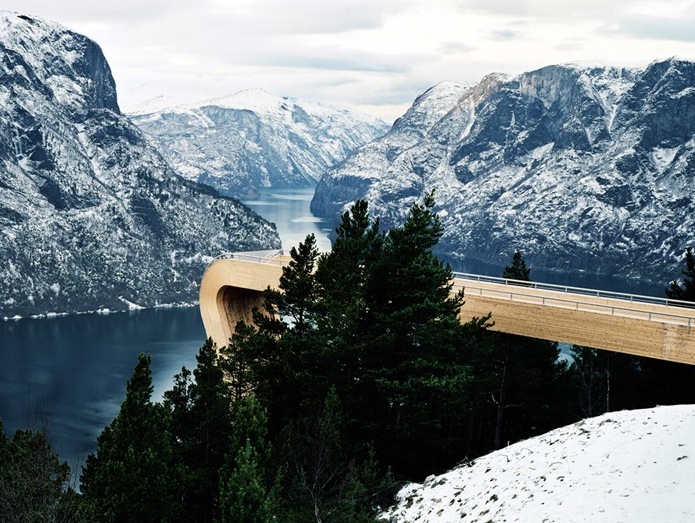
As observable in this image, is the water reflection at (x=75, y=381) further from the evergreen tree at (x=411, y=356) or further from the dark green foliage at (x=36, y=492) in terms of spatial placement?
the evergreen tree at (x=411, y=356)

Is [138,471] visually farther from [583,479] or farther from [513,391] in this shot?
[513,391]

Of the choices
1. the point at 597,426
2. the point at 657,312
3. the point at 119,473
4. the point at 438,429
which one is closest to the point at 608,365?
the point at 657,312

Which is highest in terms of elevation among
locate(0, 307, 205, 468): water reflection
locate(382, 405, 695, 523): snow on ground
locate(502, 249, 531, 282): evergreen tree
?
locate(502, 249, 531, 282): evergreen tree

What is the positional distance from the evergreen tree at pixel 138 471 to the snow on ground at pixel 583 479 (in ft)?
30.2

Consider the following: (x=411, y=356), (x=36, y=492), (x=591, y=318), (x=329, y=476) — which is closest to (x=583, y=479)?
(x=329, y=476)

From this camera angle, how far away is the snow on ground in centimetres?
2273

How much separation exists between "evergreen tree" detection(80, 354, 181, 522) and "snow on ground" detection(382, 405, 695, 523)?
30.2 feet

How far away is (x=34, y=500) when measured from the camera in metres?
32.9

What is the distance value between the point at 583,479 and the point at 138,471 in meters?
16.9

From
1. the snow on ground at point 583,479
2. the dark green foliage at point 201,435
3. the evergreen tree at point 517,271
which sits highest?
the evergreen tree at point 517,271

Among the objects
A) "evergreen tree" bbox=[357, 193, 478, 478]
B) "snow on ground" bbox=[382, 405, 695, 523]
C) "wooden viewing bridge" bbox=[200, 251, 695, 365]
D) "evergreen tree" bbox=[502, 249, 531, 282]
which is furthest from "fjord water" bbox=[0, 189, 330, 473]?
"snow on ground" bbox=[382, 405, 695, 523]

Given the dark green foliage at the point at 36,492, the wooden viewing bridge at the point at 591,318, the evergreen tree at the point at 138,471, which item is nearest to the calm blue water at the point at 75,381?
the wooden viewing bridge at the point at 591,318

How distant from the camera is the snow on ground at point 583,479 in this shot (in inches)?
895

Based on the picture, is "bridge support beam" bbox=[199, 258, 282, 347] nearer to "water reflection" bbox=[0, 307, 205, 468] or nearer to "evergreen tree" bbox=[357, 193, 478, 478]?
"evergreen tree" bbox=[357, 193, 478, 478]
